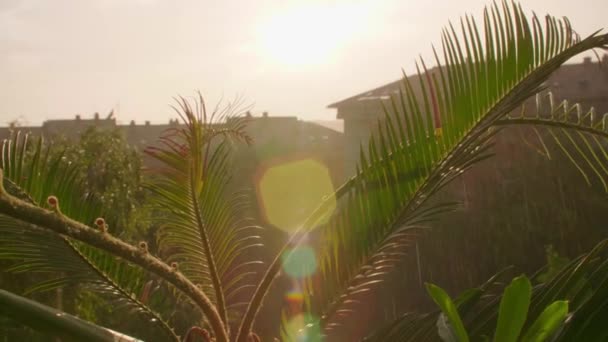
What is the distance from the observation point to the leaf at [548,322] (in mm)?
1008

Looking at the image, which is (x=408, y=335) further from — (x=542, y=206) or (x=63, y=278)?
(x=542, y=206)

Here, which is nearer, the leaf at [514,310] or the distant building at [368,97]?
the leaf at [514,310]

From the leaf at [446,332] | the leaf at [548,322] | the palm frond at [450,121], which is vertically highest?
the palm frond at [450,121]

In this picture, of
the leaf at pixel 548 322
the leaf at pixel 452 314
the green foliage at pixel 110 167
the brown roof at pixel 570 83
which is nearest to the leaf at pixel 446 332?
the leaf at pixel 452 314

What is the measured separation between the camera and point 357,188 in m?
2.03

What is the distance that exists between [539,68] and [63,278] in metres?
1.80

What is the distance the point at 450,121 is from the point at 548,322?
0.97 meters

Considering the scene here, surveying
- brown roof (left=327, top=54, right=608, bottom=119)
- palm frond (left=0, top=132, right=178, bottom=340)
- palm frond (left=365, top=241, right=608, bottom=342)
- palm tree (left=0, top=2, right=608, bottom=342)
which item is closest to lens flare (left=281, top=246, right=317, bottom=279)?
palm tree (left=0, top=2, right=608, bottom=342)

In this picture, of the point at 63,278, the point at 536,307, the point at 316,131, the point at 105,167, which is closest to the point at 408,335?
the point at 536,307

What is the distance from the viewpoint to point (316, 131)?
1852 centimetres

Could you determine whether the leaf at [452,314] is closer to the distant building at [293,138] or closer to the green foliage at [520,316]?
the green foliage at [520,316]

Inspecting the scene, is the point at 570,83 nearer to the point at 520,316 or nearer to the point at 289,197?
the point at 289,197

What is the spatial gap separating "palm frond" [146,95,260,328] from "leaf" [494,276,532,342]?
1.25 m

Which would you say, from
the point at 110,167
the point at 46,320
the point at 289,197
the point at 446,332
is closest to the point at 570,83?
the point at 289,197
